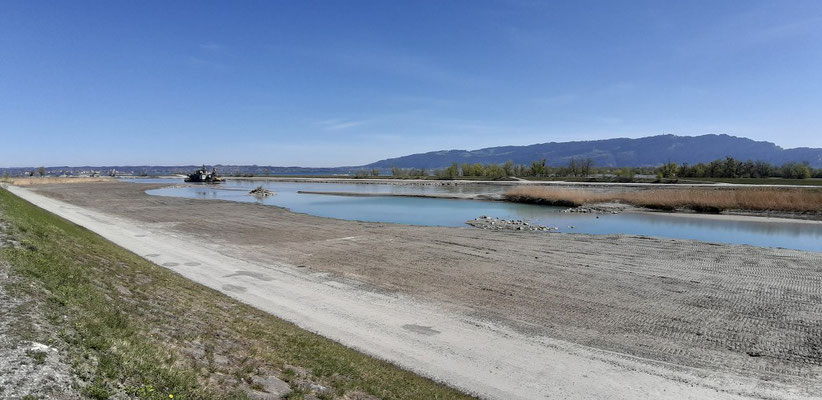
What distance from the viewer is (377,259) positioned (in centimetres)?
1955

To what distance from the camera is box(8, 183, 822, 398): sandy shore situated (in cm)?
851

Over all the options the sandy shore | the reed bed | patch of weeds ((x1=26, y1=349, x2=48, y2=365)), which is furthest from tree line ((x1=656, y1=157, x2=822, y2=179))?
patch of weeds ((x1=26, y1=349, x2=48, y2=365))

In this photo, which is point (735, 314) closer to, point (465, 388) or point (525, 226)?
point (465, 388)

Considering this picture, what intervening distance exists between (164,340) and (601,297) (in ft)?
39.2

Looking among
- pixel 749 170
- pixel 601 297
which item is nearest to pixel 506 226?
pixel 601 297

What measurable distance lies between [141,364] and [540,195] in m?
55.4

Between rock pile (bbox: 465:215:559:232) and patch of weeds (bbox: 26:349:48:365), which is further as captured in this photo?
rock pile (bbox: 465:215:559:232)

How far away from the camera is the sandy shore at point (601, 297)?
27.9 ft

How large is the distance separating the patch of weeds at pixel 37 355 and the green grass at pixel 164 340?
24cm

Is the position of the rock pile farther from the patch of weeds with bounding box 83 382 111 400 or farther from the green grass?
the patch of weeds with bounding box 83 382 111 400

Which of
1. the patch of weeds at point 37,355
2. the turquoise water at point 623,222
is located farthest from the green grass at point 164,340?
the turquoise water at point 623,222

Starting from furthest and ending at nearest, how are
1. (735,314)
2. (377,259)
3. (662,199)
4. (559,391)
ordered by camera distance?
(662,199) → (377,259) → (735,314) → (559,391)

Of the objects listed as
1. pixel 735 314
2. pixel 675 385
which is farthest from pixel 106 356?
pixel 735 314

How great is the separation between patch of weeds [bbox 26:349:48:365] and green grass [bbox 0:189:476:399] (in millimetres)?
245
